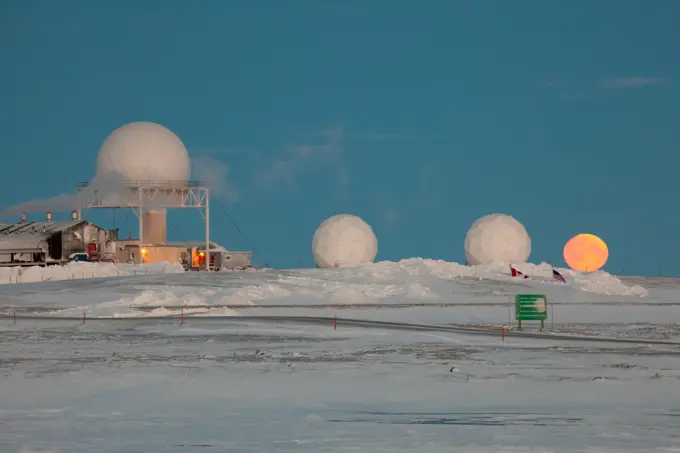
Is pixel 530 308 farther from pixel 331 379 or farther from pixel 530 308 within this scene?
pixel 331 379

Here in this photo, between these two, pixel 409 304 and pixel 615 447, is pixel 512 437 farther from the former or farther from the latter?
pixel 409 304

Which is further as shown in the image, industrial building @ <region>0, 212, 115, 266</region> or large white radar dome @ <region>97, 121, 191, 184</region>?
large white radar dome @ <region>97, 121, 191, 184</region>

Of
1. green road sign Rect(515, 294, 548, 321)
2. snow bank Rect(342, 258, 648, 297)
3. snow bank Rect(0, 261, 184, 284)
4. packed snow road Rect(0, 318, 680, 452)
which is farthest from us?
snow bank Rect(0, 261, 184, 284)

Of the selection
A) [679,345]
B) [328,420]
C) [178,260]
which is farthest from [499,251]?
[328,420]

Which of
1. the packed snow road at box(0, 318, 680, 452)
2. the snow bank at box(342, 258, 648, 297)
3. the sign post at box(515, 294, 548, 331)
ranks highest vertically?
the snow bank at box(342, 258, 648, 297)

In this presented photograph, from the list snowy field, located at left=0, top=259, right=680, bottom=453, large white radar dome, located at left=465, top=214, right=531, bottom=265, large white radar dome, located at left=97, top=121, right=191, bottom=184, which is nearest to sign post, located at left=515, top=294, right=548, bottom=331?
snowy field, located at left=0, top=259, right=680, bottom=453

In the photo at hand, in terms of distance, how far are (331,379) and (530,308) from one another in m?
20.9

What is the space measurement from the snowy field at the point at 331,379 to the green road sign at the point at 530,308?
1227 mm

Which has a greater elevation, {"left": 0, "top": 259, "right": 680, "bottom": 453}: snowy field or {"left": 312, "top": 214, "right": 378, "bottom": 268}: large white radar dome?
{"left": 312, "top": 214, "right": 378, "bottom": 268}: large white radar dome

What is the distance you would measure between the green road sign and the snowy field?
1.23 metres

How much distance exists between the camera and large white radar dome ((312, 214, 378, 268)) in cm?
9481

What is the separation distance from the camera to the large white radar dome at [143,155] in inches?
3602

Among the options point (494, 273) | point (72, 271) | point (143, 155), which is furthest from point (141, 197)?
point (494, 273)

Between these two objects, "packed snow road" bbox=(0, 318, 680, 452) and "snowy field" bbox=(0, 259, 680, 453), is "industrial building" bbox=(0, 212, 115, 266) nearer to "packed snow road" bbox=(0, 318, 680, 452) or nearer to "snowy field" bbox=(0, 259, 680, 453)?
"snowy field" bbox=(0, 259, 680, 453)
